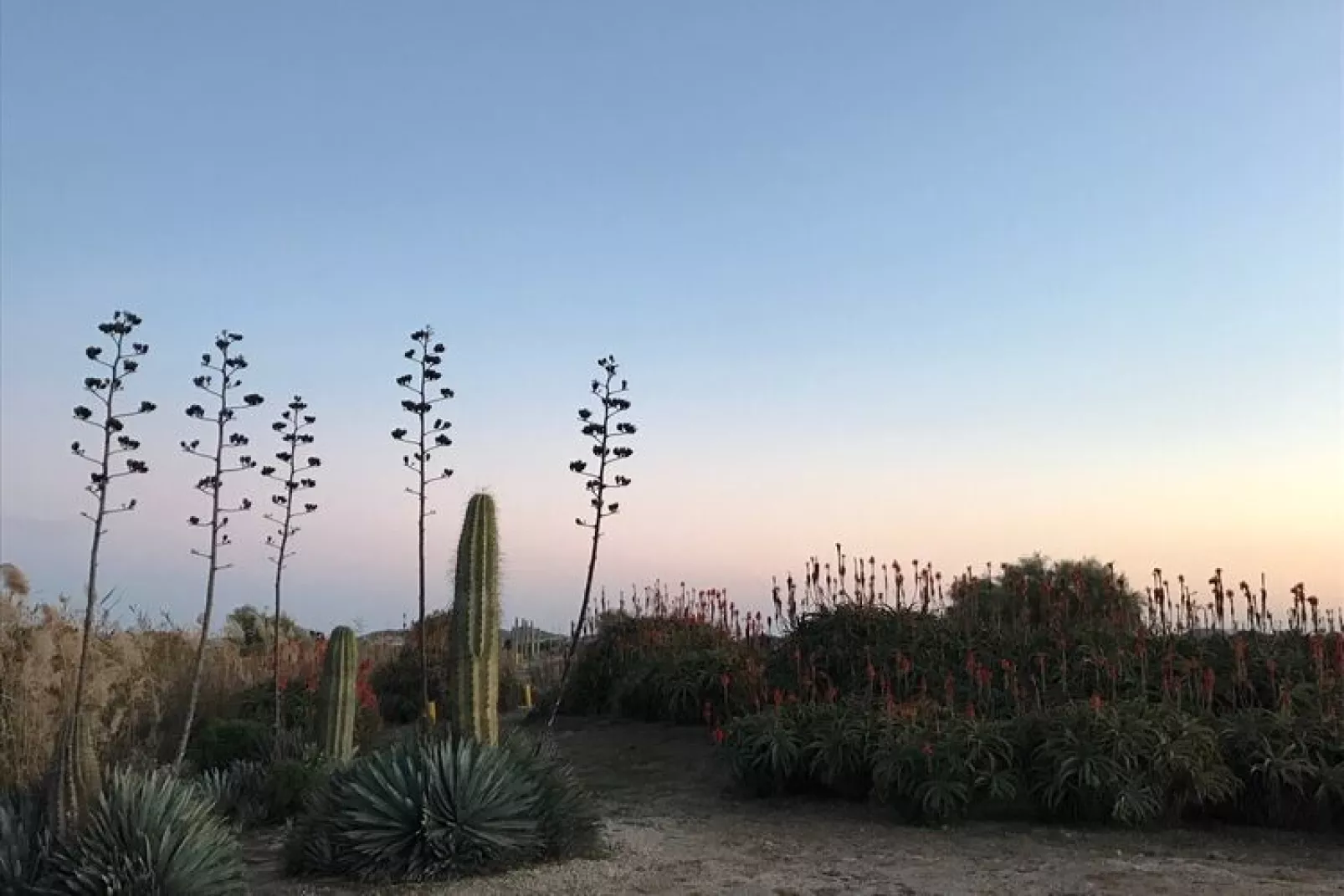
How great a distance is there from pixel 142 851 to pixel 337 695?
389 centimetres

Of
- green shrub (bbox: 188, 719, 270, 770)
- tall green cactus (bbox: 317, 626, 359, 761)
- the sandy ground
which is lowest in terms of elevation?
the sandy ground

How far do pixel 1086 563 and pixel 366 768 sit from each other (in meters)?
15.7

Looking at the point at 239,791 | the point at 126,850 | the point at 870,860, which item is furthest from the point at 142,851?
the point at 870,860

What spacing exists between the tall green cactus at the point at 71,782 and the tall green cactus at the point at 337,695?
11.9 ft

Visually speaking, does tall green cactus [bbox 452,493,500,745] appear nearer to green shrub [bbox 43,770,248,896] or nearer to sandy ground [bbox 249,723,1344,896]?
sandy ground [bbox 249,723,1344,896]

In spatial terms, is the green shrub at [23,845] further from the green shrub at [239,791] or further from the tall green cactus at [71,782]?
the green shrub at [239,791]

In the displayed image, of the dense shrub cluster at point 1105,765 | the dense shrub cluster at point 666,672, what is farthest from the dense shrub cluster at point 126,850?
the dense shrub cluster at point 666,672

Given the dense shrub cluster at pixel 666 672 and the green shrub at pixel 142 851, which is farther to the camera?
the dense shrub cluster at pixel 666 672

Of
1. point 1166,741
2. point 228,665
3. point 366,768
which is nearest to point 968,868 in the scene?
point 1166,741

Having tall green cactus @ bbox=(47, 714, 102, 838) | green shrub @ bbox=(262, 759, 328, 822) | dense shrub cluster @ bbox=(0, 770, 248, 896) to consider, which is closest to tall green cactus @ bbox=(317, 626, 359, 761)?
green shrub @ bbox=(262, 759, 328, 822)

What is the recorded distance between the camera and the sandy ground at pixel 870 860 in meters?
6.63

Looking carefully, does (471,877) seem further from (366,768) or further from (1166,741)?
(1166,741)

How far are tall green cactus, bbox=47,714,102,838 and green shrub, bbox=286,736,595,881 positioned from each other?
4.45 ft

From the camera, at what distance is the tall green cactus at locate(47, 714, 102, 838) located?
5.96 meters
